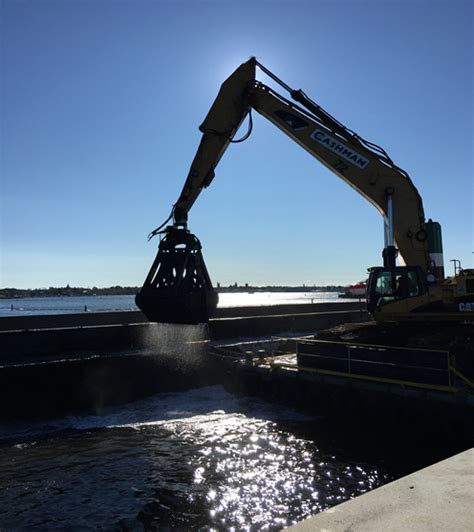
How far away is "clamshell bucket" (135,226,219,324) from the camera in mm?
12320

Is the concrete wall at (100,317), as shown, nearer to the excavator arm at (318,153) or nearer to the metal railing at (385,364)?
the excavator arm at (318,153)

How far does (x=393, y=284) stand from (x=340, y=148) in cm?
443

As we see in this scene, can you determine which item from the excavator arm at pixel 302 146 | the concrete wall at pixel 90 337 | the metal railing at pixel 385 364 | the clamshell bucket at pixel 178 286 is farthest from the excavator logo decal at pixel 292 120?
the concrete wall at pixel 90 337

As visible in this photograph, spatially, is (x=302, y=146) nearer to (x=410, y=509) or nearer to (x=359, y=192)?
(x=359, y=192)

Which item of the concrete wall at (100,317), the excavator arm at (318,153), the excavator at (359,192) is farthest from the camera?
the concrete wall at (100,317)

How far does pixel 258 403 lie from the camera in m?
14.0

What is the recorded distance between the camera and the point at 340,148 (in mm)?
14109

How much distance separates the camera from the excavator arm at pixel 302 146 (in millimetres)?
12820

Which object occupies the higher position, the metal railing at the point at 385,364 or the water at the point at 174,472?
the metal railing at the point at 385,364

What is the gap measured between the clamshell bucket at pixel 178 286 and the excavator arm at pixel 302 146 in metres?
0.03

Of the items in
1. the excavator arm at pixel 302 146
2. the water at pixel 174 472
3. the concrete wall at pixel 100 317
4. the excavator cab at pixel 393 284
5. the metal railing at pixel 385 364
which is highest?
the excavator arm at pixel 302 146

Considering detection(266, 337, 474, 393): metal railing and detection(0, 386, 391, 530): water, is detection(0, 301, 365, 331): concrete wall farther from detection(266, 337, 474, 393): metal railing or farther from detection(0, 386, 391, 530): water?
detection(266, 337, 474, 393): metal railing

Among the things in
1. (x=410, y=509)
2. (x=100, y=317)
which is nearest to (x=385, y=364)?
(x=410, y=509)

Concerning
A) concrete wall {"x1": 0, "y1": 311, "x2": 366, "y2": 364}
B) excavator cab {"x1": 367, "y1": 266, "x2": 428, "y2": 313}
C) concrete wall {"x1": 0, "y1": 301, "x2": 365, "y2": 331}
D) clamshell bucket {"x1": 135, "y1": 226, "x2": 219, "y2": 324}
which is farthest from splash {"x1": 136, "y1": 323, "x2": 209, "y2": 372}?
concrete wall {"x1": 0, "y1": 301, "x2": 365, "y2": 331}
